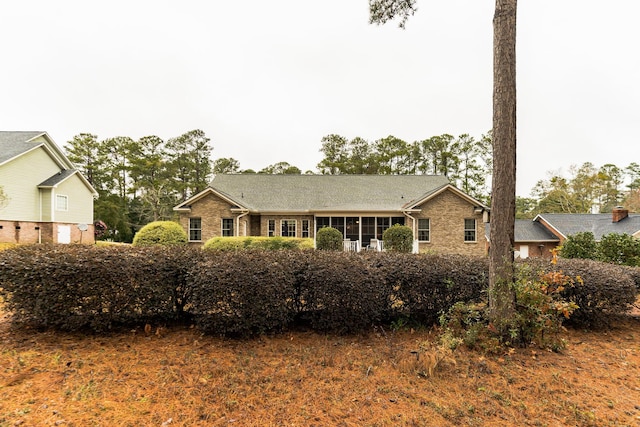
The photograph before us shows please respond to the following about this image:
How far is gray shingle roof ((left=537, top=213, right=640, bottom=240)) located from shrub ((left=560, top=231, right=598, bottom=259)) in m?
15.6

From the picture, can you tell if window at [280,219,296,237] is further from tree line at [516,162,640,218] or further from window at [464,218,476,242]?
tree line at [516,162,640,218]

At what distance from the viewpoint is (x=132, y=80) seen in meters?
17.6

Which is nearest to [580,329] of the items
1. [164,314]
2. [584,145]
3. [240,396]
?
[240,396]

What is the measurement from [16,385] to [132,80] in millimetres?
19944

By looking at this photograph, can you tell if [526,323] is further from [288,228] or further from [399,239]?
→ [288,228]

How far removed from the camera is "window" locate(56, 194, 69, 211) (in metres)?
18.9

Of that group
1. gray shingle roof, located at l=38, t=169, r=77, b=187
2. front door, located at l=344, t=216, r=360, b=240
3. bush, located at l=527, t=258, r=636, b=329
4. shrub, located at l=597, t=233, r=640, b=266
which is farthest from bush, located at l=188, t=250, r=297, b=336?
gray shingle roof, located at l=38, t=169, r=77, b=187

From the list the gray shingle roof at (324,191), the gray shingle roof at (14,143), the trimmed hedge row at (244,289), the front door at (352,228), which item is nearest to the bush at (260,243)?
the gray shingle roof at (324,191)

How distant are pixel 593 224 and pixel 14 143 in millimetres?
42053

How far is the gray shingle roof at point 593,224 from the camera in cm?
2055

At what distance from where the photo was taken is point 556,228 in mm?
23156

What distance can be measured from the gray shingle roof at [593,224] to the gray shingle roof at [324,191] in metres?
10.8

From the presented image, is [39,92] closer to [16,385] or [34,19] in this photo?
[34,19]

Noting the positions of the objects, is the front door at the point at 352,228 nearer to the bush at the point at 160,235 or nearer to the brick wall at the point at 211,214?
the brick wall at the point at 211,214
